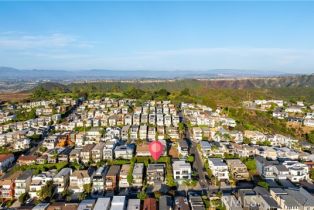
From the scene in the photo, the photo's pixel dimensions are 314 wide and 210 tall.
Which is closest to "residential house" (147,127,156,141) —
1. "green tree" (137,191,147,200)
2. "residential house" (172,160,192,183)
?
"residential house" (172,160,192,183)

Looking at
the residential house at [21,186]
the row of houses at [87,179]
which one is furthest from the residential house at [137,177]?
the residential house at [21,186]

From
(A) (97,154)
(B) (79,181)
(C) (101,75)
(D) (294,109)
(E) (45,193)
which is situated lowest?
(C) (101,75)

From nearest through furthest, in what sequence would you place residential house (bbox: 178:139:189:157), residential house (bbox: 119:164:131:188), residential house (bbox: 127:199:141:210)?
1. residential house (bbox: 127:199:141:210)
2. residential house (bbox: 119:164:131:188)
3. residential house (bbox: 178:139:189:157)

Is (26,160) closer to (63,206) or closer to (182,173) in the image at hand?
(63,206)

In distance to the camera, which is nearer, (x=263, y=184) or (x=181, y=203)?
(x=181, y=203)

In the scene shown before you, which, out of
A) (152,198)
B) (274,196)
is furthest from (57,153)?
(274,196)

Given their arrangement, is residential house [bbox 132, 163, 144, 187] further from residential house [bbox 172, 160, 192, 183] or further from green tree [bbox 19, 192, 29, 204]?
green tree [bbox 19, 192, 29, 204]

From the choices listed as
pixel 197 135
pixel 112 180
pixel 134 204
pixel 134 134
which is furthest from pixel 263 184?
pixel 134 134

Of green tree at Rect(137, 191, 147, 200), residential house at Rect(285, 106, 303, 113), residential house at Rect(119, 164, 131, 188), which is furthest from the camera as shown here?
residential house at Rect(285, 106, 303, 113)

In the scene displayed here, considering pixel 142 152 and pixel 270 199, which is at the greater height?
pixel 142 152

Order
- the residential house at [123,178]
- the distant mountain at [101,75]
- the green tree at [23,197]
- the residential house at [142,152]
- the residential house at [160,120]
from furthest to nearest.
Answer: the distant mountain at [101,75] → the residential house at [160,120] → the residential house at [142,152] → the residential house at [123,178] → the green tree at [23,197]

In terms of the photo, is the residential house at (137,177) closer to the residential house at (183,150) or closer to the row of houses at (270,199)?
the residential house at (183,150)
